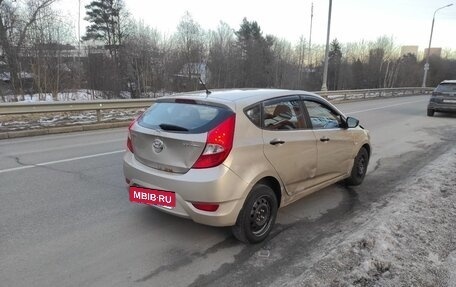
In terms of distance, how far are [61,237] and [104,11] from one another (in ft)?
151

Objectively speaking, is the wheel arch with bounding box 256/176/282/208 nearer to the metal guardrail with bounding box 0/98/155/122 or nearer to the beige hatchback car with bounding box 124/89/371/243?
the beige hatchback car with bounding box 124/89/371/243

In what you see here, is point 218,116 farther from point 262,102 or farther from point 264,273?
point 264,273

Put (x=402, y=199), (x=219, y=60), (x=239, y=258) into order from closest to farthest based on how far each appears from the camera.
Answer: (x=239, y=258) → (x=402, y=199) → (x=219, y=60)

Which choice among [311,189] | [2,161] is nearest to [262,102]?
[311,189]

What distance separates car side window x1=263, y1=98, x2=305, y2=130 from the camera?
424cm

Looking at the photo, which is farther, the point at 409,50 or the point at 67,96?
the point at 409,50

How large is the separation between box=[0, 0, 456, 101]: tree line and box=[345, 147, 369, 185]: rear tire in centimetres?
2282

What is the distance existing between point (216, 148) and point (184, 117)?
62 cm

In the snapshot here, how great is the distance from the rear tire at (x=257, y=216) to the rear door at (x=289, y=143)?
0.30 meters

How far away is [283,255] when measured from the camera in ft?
12.6

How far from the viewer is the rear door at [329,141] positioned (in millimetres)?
4957

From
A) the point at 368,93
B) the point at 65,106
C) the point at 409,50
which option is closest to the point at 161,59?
the point at 368,93

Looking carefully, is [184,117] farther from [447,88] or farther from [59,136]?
[447,88]

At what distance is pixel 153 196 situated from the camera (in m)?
4.02
